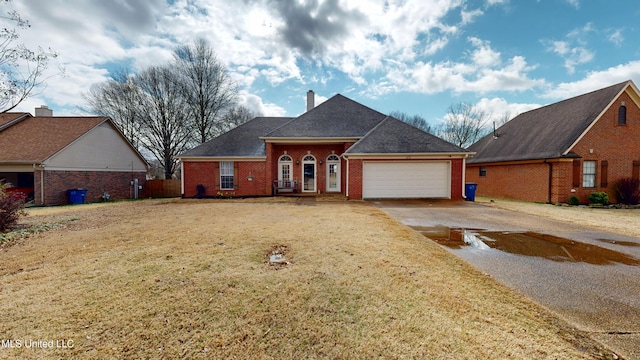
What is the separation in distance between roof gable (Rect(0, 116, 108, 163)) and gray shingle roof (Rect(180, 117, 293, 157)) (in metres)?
7.12

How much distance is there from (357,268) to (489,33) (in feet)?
58.2

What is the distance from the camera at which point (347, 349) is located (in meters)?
2.22

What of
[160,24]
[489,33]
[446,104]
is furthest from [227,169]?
[446,104]

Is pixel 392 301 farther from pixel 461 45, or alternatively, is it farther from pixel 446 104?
pixel 446 104

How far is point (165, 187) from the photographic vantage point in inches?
827

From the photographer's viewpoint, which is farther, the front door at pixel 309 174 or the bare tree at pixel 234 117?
the bare tree at pixel 234 117

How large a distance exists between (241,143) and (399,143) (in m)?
10.4

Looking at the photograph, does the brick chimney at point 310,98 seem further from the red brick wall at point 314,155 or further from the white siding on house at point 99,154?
the white siding on house at point 99,154

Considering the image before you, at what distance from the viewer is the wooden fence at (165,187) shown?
2098 cm

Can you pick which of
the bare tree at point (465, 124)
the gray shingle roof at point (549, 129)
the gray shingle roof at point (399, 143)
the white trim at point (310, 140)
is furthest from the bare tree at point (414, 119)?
the white trim at point (310, 140)

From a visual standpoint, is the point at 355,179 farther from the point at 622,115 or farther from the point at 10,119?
the point at 10,119

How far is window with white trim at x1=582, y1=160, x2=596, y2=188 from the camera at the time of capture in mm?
13977

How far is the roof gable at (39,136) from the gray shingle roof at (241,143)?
23.4 feet

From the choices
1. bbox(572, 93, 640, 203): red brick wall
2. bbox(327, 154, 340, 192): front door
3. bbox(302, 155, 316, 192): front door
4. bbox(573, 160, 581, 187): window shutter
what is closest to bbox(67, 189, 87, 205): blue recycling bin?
bbox(302, 155, 316, 192): front door
